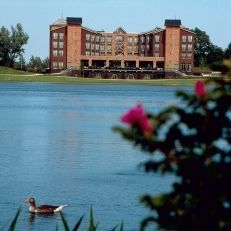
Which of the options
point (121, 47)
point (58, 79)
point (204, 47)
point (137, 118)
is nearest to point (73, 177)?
point (137, 118)

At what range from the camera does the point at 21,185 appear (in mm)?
22031

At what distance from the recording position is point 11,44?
164 metres

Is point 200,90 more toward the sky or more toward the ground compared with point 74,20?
more toward the ground

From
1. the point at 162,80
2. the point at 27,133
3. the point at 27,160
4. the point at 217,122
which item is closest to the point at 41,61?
the point at 162,80

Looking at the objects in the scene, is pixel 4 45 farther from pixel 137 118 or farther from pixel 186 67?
pixel 137 118

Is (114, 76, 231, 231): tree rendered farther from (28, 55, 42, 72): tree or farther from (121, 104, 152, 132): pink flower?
(28, 55, 42, 72): tree

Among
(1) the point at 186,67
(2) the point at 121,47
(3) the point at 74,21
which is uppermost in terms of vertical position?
(3) the point at 74,21

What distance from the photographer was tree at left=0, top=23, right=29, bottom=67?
164 metres

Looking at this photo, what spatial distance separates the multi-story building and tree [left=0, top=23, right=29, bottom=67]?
736cm

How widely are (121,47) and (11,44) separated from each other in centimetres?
2191

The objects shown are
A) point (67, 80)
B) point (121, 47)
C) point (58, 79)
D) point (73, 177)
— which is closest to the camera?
point (73, 177)

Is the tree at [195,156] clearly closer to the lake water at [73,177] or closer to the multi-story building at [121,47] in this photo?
the lake water at [73,177]

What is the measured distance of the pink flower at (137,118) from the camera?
8.59 ft

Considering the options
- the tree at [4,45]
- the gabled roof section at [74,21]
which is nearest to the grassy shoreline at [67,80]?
the gabled roof section at [74,21]
